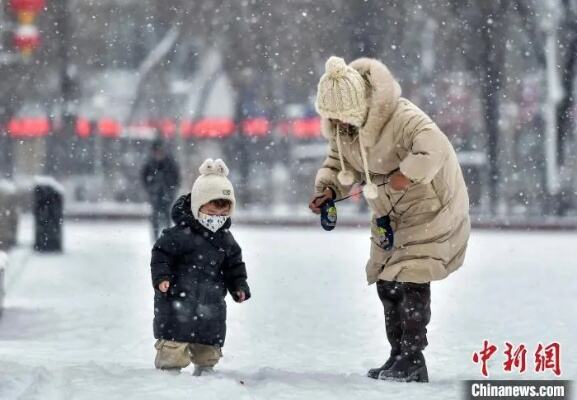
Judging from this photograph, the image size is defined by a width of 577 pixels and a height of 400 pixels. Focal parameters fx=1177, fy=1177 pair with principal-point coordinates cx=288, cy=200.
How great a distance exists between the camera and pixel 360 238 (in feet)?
66.0

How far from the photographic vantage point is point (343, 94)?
549 centimetres

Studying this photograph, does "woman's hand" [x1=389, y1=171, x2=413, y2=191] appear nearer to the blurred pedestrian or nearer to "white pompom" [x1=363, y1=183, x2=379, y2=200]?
"white pompom" [x1=363, y1=183, x2=379, y2=200]

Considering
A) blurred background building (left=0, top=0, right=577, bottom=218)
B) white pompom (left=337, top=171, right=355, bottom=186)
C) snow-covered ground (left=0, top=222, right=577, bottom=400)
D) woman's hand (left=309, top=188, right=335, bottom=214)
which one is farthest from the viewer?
blurred background building (left=0, top=0, right=577, bottom=218)

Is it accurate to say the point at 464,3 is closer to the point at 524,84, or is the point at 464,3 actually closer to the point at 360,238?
the point at 524,84

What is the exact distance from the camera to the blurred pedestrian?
54.4 ft

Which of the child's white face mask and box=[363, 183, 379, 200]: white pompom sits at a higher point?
box=[363, 183, 379, 200]: white pompom

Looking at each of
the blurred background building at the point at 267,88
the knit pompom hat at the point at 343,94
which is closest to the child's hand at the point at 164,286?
the knit pompom hat at the point at 343,94

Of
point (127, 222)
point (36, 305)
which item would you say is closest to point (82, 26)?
point (127, 222)

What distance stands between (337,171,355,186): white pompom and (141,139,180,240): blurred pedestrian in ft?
35.4

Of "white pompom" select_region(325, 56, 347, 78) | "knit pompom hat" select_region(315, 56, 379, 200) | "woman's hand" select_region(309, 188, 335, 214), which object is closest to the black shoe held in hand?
"woman's hand" select_region(309, 188, 335, 214)

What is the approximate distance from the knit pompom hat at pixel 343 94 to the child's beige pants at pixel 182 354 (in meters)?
1.31

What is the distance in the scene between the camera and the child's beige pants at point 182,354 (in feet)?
18.8

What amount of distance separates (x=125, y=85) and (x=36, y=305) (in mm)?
30195

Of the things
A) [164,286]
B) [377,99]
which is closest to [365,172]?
[377,99]
